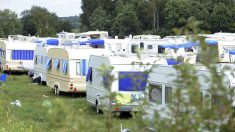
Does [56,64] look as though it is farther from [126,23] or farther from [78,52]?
[126,23]

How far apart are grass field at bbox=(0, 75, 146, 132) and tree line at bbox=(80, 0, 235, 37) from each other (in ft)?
67.4

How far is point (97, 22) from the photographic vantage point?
73.3 metres

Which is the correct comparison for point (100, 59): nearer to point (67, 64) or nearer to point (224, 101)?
point (67, 64)

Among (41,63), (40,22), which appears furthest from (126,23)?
(41,63)

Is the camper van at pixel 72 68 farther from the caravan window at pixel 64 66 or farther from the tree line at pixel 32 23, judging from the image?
the tree line at pixel 32 23

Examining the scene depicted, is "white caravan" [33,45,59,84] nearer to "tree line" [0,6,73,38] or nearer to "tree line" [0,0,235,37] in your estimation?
"tree line" [0,0,235,37]

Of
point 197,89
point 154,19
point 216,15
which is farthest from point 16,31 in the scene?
point 197,89

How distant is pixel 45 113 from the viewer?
1416cm

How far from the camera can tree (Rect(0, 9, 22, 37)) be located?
8775 centimetres

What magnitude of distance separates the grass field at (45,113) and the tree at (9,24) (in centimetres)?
5884

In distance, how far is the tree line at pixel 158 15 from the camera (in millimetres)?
54000

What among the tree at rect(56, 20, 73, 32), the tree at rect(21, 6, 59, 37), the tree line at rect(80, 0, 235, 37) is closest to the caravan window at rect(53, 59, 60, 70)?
the tree line at rect(80, 0, 235, 37)

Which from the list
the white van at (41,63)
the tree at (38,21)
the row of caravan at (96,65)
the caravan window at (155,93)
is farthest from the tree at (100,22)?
the caravan window at (155,93)

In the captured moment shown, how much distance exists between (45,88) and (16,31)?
2624 inches
